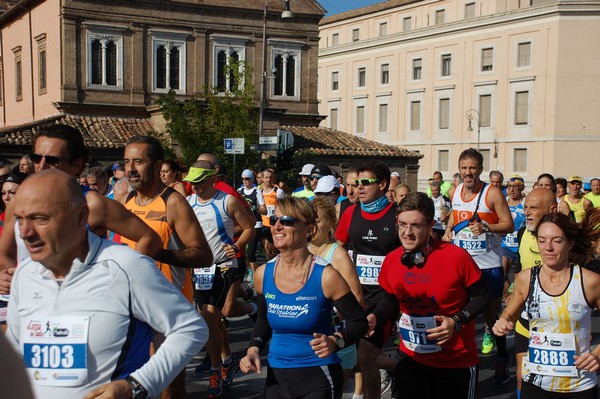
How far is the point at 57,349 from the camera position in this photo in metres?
2.86

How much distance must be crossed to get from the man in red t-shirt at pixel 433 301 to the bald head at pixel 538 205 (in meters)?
1.79

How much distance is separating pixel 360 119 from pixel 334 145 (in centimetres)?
2773

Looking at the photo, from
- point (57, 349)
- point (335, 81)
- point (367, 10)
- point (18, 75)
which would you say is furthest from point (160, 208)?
point (367, 10)

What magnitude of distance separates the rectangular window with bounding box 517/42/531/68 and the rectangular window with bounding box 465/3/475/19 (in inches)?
259

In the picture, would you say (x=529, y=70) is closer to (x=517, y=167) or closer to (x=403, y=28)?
(x=517, y=167)

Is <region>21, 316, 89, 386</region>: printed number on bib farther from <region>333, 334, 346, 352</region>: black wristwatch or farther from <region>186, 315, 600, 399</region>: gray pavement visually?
<region>186, 315, 600, 399</region>: gray pavement

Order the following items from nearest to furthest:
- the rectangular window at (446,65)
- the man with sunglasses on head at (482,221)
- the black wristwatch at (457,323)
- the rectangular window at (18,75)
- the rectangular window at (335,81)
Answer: the black wristwatch at (457,323), the man with sunglasses on head at (482,221), the rectangular window at (18,75), the rectangular window at (446,65), the rectangular window at (335,81)

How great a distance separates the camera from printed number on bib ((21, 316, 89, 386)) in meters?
2.85

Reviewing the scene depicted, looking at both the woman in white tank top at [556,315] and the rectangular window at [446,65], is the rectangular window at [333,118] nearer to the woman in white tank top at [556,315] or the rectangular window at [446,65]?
the rectangular window at [446,65]

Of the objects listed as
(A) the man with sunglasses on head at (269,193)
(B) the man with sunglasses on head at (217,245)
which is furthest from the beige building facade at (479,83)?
(B) the man with sunglasses on head at (217,245)

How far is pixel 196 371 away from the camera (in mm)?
7961

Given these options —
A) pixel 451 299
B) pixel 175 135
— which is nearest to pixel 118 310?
pixel 451 299

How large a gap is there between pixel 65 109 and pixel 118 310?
1342 inches

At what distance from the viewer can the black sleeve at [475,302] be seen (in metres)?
4.71
